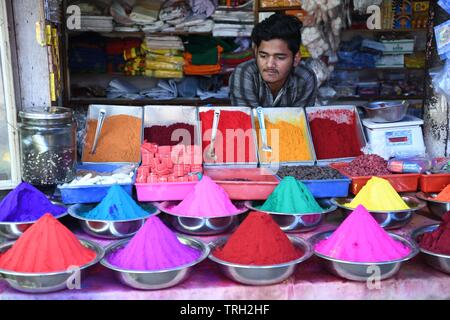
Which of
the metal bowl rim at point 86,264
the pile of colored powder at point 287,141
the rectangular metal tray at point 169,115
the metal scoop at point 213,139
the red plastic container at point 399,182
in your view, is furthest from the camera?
the rectangular metal tray at point 169,115

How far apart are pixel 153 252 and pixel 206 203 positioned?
362mm

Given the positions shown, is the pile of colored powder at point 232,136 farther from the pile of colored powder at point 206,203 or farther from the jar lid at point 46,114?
the jar lid at point 46,114

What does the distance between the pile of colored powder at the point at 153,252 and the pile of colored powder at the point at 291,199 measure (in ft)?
1.32

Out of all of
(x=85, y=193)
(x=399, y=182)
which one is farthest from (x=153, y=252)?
(x=399, y=182)

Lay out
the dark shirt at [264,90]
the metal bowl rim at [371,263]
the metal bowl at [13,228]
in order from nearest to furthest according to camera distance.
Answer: the metal bowl rim at [371,263] < the metal bowl at [13,228] < the dark shirt at [264,90]

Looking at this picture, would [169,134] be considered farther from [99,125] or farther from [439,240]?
[439,240]

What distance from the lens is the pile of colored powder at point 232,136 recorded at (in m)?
2.12

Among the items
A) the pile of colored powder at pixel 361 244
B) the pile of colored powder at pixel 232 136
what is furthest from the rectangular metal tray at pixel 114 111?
the pile of colored powder at pixel 361 244

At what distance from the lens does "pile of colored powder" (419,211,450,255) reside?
1456mm

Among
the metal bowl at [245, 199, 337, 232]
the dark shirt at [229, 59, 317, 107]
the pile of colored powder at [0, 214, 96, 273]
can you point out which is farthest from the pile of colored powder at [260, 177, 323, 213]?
the dark shirt at [229, 59, 317, 107]

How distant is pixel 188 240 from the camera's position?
1535 millimetres

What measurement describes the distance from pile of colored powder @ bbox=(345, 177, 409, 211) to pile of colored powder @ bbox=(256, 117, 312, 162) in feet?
1.43

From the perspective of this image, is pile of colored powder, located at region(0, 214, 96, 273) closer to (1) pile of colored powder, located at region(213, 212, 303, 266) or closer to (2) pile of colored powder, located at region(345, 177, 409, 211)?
(1) pile of colored powder, located at region(213, 212, 303, 266)
